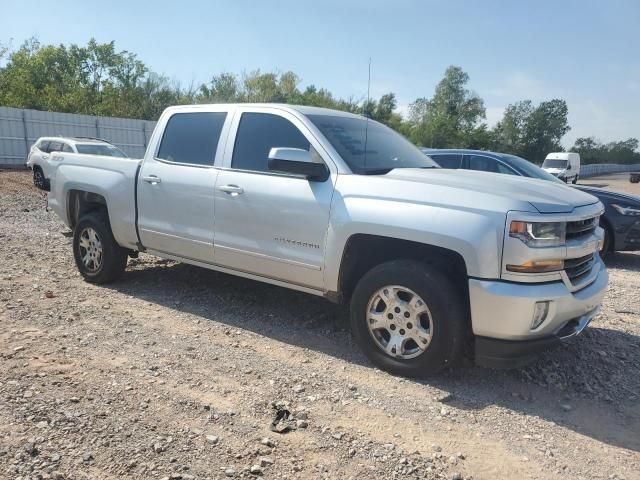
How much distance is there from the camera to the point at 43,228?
32.2ft

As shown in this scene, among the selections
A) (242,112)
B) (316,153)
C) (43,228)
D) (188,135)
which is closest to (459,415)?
(316,153)

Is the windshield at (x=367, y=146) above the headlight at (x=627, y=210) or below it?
above

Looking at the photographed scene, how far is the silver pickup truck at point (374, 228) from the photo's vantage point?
3.47 meters

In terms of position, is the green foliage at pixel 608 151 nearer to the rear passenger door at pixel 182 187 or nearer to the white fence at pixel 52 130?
the white fence at pixel 52 130

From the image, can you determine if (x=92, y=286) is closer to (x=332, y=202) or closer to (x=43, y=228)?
(x=332, y=202)

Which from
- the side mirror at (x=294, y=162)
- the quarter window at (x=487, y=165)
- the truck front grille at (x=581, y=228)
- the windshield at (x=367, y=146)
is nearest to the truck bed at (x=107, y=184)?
the side mirror at (x=294, y=162)

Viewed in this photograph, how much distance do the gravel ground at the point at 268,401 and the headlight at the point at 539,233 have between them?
111 centimetres

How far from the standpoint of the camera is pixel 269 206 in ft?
14.6

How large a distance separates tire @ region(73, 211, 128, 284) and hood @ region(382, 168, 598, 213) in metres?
3.31

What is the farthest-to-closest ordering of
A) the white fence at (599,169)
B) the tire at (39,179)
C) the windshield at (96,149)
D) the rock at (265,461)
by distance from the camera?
the white fence at (599,169), the tire at (39,179), the windshield at (96,149), the rock at (265,461)

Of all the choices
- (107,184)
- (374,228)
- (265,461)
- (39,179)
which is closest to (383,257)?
(374,228)

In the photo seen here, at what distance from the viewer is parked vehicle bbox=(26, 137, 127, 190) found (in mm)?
15695

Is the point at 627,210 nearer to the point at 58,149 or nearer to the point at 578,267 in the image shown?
the point at 578,267

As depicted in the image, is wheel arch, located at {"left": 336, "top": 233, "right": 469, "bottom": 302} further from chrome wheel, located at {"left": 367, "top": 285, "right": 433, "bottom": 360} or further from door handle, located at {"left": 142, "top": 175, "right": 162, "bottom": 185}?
door handle, located at {"left": 142, "top": 175, "right": 162, "bottom": 185}
